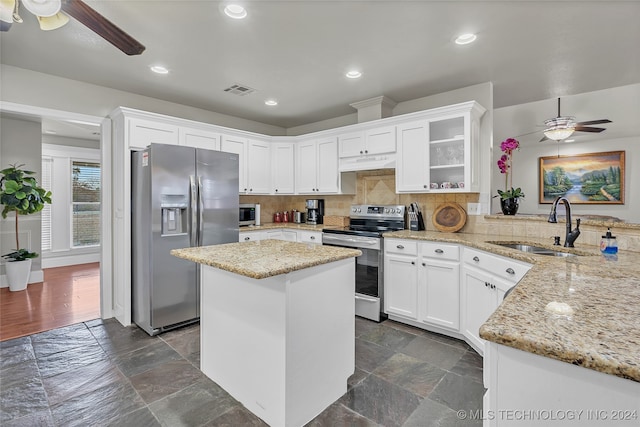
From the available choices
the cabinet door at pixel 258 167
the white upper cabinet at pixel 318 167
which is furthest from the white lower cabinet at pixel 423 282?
the cabinet door at pixel 258 167

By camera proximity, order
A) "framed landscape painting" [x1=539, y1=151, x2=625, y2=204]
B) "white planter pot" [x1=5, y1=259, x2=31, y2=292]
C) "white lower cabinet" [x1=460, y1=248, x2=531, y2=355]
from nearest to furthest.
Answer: "white lower cabinet" [x1=460, y1=248, x2=531, y2=355] → "white planter pot" [x1=5, y1=259, x2=31, y2=292] → "framed landscape painting" [x1=539, y1=151, x2=625, y2=204]

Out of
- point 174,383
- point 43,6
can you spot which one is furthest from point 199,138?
point 174,383

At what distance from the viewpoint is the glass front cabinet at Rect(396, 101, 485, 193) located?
3.09m

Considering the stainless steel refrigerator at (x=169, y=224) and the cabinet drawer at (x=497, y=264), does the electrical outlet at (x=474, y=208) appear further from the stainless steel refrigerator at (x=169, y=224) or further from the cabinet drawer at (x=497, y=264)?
the stainless steel refrigerator at (x=169, y=224)

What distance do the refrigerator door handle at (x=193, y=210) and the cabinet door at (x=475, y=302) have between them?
264cm

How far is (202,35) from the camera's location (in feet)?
7.75

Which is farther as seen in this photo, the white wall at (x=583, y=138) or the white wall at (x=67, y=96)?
the white wall at (x=583, y=138)

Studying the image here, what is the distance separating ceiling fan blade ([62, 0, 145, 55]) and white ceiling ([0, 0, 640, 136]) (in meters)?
0.41

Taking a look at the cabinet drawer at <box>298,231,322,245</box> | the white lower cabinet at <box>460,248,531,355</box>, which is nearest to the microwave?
the cabinet drawer at <box>298,231,322,245</box>

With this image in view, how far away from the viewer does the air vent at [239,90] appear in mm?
3418

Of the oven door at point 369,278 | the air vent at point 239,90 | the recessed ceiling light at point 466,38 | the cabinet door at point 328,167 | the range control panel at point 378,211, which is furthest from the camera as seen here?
the cabinet door at point 328,167

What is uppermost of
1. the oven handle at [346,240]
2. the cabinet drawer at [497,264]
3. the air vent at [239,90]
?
the air vent at [239,90]

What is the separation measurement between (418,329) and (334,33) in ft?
9.09

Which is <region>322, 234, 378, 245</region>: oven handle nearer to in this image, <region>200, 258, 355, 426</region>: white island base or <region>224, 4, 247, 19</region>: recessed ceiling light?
<region>200, 258, 355, 426</region>: white island base
